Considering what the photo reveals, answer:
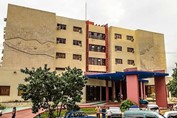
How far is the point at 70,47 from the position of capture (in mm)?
39438

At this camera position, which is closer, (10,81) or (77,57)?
(10,81)

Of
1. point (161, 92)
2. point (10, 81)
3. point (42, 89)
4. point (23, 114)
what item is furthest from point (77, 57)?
point (42, 89)

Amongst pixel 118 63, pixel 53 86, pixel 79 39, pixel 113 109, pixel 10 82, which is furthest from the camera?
pixel 118 63

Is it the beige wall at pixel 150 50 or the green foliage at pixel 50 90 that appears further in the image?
the beige wall at pixel 150 50

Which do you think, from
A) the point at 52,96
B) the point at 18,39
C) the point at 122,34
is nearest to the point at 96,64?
the point at 122,34

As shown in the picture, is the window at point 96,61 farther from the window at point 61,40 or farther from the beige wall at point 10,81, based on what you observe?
the beige wall at point 10,81

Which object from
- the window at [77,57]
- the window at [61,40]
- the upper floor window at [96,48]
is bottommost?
the window at [77,57]

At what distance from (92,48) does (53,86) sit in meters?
26.5

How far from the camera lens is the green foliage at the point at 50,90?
15594 millimetres

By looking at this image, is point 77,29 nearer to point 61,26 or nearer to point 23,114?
point 61,26

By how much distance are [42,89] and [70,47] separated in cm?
2411

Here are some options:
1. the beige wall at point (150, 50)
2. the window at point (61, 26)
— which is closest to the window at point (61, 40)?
the window at point (61, 26)

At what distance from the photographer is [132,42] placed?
4575 cm

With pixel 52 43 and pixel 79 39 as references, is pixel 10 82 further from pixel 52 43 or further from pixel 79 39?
pixel 79 39
